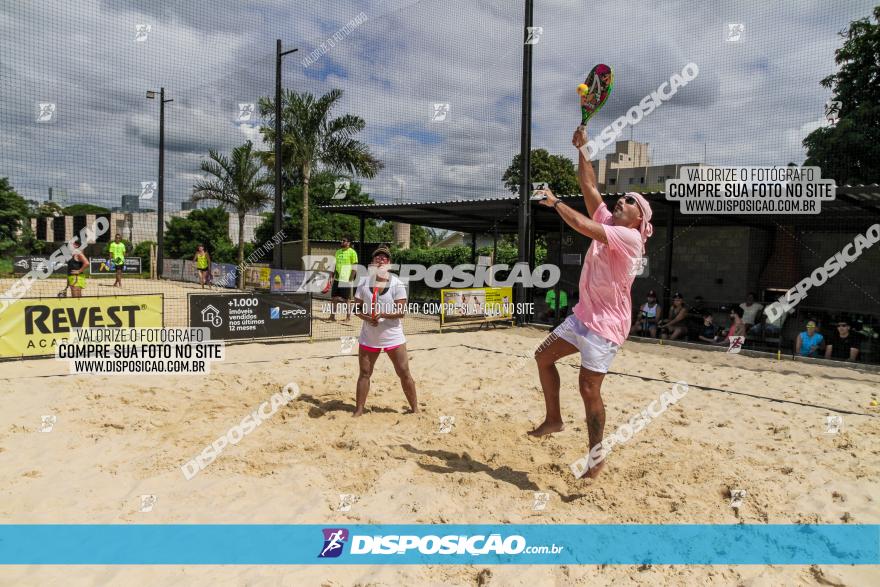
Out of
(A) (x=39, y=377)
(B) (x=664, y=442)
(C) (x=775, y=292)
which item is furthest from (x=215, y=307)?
(C) (x=775, y=292)

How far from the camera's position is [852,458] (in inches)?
171

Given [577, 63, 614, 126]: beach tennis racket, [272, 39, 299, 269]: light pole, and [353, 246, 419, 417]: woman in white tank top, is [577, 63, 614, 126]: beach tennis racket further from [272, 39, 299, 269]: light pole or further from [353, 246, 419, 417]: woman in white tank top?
[272, 39, 299, 269]: light pole

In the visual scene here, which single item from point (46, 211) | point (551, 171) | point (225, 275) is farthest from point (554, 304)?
point (46, 211)

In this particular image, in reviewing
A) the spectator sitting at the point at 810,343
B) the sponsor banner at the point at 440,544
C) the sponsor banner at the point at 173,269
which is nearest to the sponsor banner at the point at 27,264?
the sponsor banner at the point at 173,269

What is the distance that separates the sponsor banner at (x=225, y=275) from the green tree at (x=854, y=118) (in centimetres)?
2122

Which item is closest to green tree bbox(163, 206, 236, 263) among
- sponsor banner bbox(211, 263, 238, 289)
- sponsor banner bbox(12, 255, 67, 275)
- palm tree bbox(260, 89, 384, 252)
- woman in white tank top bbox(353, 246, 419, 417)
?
sponsor banner bbox(12, 255, 67, 275)

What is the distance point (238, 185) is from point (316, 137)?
27.6 feet

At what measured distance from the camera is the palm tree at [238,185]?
87.9 ft

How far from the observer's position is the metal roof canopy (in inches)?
432

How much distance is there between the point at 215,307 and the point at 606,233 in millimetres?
7929

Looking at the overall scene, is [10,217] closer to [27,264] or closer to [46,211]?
[27,264]

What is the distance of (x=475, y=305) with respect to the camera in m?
12.1

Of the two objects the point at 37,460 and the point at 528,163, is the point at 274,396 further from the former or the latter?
the point at 528,163

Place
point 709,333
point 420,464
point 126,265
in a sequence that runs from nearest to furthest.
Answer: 1. point 420,464
2. point 709,333
3. point 126,265
